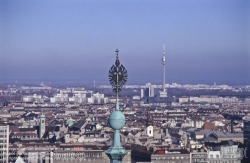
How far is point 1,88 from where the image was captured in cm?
11219

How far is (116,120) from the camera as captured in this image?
438 cm

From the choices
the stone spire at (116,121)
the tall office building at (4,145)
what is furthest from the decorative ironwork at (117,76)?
the tall office building at (4,145)

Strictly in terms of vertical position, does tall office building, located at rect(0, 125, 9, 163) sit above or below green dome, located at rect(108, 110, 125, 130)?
below

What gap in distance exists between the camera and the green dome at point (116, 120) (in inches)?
171

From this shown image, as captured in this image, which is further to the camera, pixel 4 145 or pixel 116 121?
pixel 4 145

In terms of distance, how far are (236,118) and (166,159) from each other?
98.2 ft

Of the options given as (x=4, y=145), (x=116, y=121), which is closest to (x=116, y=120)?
(x=116, y=121)

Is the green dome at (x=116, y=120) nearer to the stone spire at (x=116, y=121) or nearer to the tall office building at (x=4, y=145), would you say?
the stone spire at (x=116, y=121)

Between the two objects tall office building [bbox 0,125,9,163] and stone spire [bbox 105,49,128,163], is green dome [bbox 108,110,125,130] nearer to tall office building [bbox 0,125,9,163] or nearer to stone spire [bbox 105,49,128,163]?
stone spire [bbox 105,49,128,163]

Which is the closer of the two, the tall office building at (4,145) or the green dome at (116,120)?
the green dome at (116,120)

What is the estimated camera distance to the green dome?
4.35m

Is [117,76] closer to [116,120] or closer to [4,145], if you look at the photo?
[116,120]

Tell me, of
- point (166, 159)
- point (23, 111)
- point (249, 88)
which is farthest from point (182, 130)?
point (249, 88)

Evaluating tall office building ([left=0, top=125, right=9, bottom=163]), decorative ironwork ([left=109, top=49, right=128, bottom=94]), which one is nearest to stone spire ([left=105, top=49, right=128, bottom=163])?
decorative ironwork ([left=109, top=49, right=128, bottom=94])
